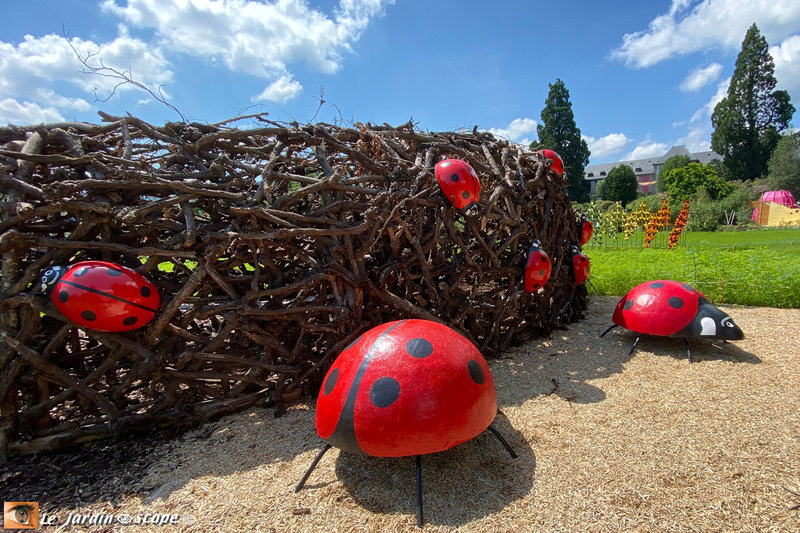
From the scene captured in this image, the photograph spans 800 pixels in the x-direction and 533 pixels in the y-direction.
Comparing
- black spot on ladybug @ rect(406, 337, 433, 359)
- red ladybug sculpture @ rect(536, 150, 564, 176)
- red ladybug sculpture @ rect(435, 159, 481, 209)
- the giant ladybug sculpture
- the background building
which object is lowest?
the giant ladybug sculpture

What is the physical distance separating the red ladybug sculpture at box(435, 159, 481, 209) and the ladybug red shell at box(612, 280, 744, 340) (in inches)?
91.7

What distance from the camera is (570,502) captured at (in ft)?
6.46

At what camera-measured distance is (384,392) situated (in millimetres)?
1914

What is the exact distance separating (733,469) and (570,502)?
41.5 inches

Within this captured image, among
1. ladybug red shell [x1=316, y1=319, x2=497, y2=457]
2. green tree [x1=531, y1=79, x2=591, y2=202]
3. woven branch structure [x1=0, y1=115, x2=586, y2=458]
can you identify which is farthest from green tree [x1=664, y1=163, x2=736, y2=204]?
ladybug red shell [x1=316, y1=319, x2=497, y2=457]

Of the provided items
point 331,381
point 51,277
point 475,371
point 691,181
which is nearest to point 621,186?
point 691,181

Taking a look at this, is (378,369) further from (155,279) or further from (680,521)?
(155,279)

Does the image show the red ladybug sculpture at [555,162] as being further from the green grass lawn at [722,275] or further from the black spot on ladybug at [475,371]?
the black spot on ladybug at [475,371]

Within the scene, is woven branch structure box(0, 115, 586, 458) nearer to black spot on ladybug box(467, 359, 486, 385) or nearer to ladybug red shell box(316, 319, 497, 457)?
ladybug red shell box(316, 319, 497, 457)

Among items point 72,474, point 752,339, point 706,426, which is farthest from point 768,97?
point 72,474

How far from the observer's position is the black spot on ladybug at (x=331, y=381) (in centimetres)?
208

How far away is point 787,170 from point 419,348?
46.1 meters

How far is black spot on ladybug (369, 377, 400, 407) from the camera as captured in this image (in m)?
1.90

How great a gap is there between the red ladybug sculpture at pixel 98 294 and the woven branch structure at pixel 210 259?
0.19m
